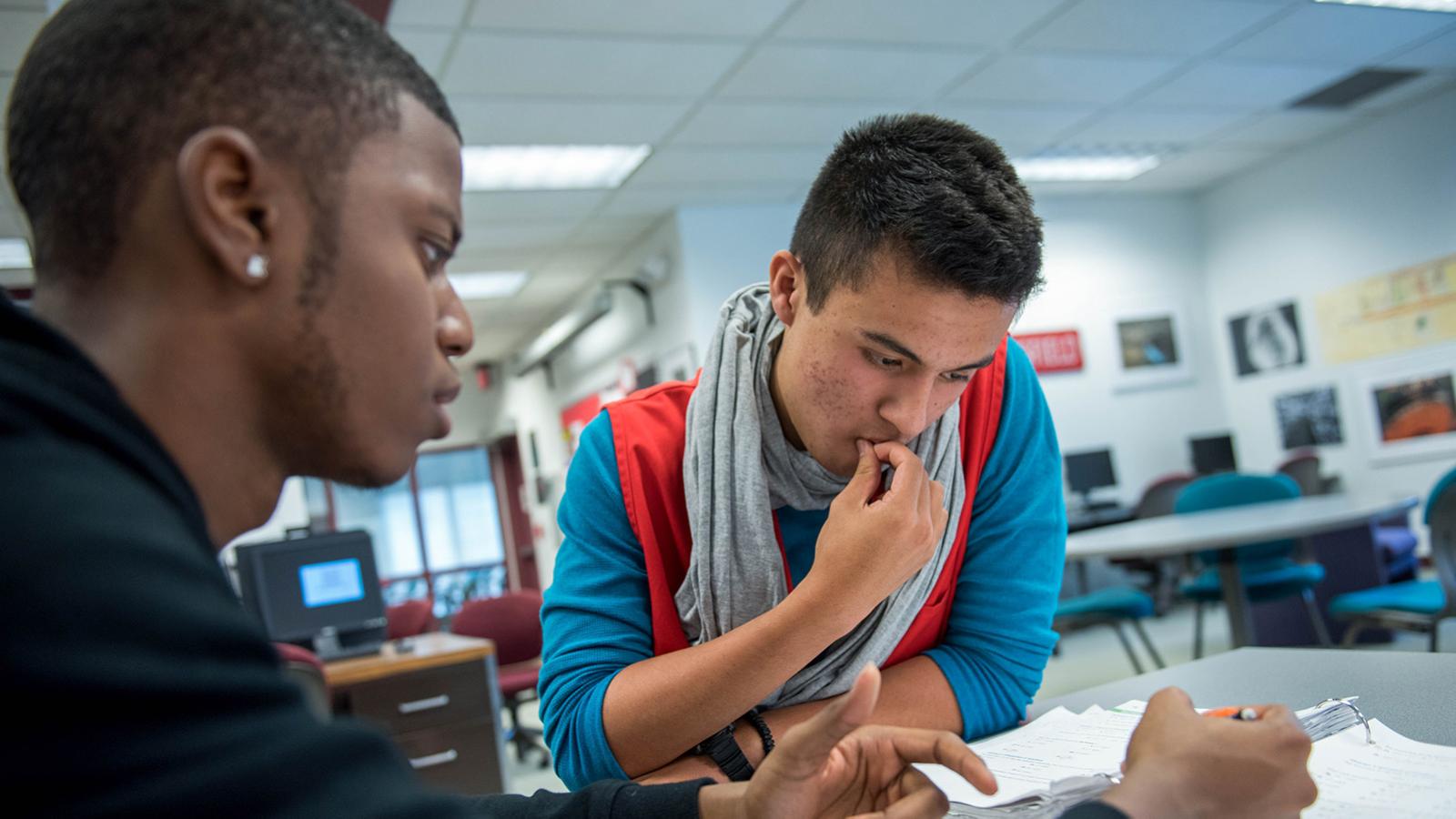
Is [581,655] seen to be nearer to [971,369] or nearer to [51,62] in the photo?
[971,369]

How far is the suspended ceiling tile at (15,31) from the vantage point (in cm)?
337

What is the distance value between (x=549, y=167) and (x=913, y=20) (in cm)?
220

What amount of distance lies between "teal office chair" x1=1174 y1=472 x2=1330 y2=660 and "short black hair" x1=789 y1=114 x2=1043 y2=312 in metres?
3.18

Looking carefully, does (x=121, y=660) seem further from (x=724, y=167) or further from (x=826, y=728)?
(x=724, y=167)

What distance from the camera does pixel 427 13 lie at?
11.9 ft

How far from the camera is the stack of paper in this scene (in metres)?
0.82

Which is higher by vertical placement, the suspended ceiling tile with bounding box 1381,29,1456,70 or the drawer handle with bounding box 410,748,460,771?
the suspended ceiling tile with bounding box 1381,29,1456,70

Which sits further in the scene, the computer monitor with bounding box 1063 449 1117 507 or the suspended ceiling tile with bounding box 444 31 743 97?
the computer monitor with bounding box 1063 449 1117 507

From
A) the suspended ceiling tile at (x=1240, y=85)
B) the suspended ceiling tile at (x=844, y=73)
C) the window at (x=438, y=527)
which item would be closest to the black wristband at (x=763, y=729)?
the suspended ceiling tile at (x=844, y=73)

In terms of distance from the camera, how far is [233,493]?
56 cm

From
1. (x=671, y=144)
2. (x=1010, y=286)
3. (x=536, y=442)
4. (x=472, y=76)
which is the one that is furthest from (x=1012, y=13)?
(x=536, y=442)

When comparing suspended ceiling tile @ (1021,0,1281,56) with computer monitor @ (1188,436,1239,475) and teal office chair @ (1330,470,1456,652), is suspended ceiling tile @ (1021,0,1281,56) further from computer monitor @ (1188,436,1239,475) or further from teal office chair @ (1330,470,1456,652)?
computer monitor @ (1188,436,1239,475)

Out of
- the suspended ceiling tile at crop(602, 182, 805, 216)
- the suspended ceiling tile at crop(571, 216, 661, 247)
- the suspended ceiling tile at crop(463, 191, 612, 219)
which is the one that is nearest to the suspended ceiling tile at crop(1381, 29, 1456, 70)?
the suspended ceiling tile at crop(602, 182, 805, 216)

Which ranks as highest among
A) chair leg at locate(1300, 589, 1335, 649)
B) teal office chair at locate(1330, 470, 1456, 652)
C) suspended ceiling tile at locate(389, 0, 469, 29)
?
suspended ceiling tile at locate(389, 0, 469, 29)
